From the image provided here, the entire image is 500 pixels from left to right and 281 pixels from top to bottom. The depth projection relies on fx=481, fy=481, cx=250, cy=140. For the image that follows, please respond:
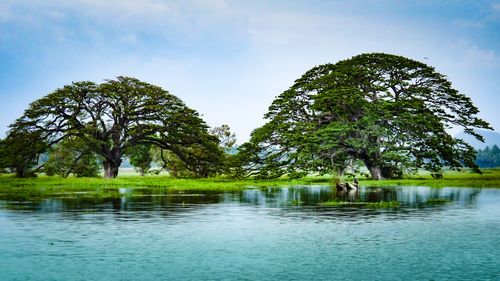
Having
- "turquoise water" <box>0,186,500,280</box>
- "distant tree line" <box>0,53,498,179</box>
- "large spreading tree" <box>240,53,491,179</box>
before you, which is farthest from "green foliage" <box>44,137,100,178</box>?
"turquoise water" <box>0,186,500,280</box>

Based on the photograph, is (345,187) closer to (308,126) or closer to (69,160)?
(308,126)

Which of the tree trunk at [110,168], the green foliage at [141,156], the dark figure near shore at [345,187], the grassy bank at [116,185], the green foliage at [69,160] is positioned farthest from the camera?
the green foliage at [141,156]

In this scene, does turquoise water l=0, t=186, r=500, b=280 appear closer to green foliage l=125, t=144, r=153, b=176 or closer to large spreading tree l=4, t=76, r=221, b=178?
large spreading tree l=4, t=76, r=221, b=178

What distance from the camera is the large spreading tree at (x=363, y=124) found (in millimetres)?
50562

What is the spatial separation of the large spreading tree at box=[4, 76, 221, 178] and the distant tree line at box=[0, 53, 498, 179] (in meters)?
0.13

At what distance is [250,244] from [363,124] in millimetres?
40888

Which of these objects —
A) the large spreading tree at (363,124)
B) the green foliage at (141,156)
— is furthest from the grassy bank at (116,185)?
the green foliage at (141,156)

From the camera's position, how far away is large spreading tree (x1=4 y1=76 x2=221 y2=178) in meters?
56.2

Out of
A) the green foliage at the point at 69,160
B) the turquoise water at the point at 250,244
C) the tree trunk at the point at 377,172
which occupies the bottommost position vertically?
the turquoise water at the point at 250,244

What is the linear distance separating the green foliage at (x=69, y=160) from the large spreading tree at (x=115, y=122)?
194 centimetres

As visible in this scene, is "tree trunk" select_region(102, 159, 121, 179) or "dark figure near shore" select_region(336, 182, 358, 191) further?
"tree trunk" select_region(102, 159, 121, 179)

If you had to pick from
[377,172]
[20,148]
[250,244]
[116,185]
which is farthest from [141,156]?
[250,244]

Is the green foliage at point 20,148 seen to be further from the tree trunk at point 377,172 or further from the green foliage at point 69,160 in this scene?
the tree trunk at point 377,172

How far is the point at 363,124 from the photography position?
172 ft
